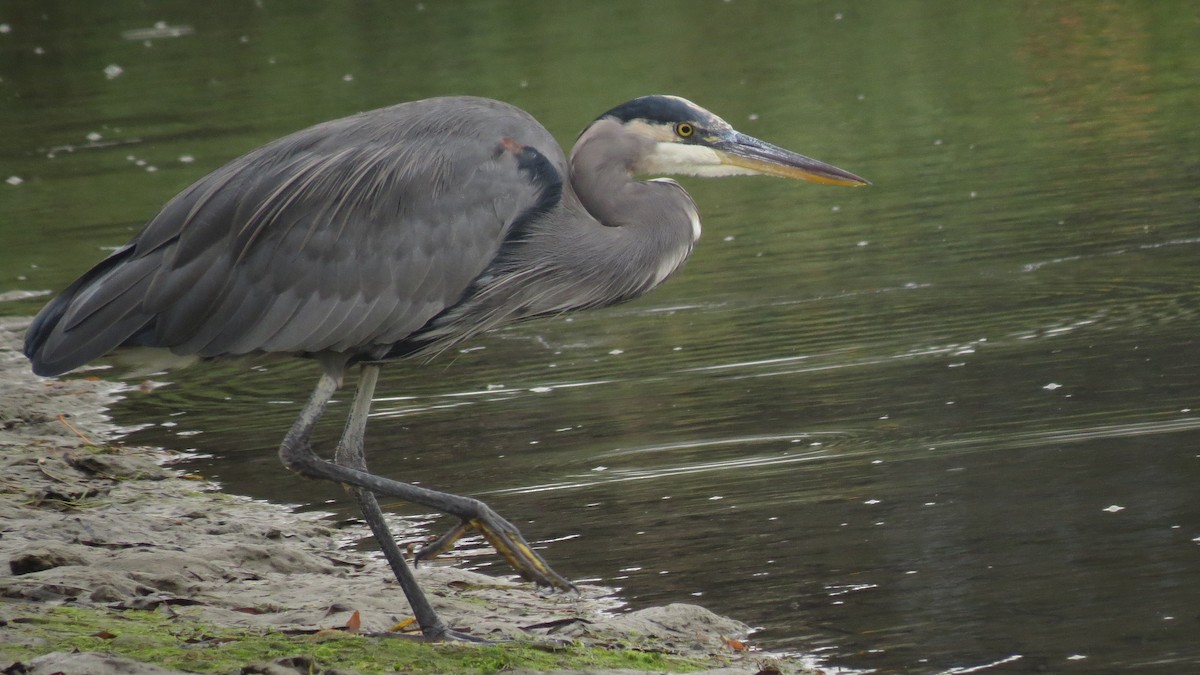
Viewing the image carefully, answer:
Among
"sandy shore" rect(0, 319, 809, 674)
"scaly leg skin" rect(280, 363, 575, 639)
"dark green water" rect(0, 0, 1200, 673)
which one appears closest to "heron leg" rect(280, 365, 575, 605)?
"scaly leg skin" rect(280, 363, 575, 639)

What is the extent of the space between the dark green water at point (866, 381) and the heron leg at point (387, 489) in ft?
1.46

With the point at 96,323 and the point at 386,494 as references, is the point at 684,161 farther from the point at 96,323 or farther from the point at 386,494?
the point at 96,323

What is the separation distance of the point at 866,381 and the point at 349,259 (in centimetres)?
263

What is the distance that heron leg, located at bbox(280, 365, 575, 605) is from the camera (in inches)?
198

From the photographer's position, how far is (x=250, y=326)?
5.40 meters

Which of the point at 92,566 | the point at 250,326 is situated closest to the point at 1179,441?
the point at 250,326

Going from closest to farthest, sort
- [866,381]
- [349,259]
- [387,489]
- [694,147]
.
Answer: [387,489]
[349,259]
[694,147]
[866,381]

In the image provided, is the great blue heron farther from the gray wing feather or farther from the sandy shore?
the sandy shore

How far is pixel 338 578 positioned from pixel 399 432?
5.80 ft

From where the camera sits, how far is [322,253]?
541 cm

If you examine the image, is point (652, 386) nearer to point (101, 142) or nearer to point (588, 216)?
point (588, 216)

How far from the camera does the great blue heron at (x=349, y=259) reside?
5336 millimetres

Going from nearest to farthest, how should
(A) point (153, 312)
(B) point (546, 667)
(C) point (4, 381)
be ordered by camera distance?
(B) point (546, 667)
(A) point (153, 312)
(C) point (4, 381)

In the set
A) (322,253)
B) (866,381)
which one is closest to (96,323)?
(322,253)
